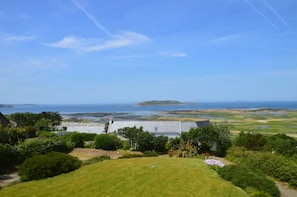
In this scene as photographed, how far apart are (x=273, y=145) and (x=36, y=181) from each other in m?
23.6

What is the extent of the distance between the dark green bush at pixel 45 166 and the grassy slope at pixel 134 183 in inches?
30.6

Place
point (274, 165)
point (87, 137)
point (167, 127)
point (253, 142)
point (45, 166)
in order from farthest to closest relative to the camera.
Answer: point (167, 127)
point (87, 137)
point (253, 142)
point (274, 165)
point (45, 166)

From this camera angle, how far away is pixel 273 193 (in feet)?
51.0

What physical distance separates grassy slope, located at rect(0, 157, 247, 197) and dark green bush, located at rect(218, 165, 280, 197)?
55 centimetres

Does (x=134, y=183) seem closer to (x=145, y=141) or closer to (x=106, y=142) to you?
(x=145, y=141)

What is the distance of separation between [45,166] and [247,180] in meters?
11.7

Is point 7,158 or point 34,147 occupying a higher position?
point 34,147

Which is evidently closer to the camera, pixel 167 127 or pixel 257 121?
pixel 167 127

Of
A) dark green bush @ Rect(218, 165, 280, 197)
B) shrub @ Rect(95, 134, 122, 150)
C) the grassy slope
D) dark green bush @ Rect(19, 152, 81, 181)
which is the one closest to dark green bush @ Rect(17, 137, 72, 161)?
shrub @ Rect(95, 134, 122, 150)

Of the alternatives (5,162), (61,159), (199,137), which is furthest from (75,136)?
(61,159)

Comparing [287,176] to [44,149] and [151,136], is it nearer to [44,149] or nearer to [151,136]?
[151,136]

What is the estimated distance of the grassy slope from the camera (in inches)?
551

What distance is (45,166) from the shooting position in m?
17.6

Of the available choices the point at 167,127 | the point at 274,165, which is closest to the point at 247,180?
the point at 274,165
